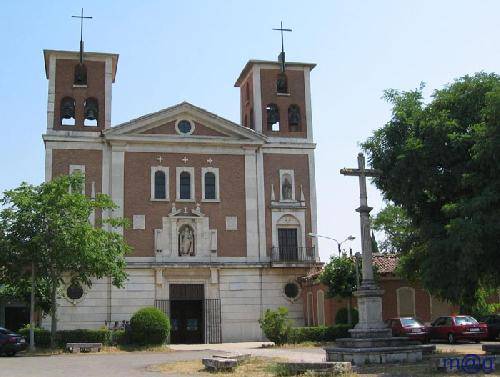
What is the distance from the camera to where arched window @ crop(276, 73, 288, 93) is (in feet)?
146

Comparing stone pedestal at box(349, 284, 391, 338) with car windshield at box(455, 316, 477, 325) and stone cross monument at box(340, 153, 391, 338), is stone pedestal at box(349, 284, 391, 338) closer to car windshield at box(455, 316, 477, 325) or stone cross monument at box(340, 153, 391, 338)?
stone cross monument at box(340, 153, 391, 338)

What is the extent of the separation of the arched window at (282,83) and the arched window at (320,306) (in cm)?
1341

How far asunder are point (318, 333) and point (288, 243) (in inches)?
298

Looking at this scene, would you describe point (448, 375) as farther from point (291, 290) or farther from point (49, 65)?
point (49, 65)

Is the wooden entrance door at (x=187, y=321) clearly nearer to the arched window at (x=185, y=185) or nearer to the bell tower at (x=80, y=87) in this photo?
the arched window at (x=185, y=185)

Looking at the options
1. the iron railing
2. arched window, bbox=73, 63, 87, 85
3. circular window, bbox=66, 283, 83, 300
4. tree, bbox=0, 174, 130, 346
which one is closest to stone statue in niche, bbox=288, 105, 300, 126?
the iron railing

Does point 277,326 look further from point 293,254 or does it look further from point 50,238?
point 50,238

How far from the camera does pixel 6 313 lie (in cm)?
4353

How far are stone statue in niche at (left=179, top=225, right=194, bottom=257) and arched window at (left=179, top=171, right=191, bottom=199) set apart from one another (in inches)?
75.0

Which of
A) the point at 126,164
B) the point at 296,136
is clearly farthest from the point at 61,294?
the point at 296,136

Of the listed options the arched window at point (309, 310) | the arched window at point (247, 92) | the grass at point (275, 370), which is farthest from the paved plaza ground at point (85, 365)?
the arched window at point (247, 92)

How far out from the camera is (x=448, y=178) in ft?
76.5

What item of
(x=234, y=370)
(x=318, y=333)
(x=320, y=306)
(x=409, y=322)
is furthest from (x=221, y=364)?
(x=320, y=306)

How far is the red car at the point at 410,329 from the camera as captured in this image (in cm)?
3125
